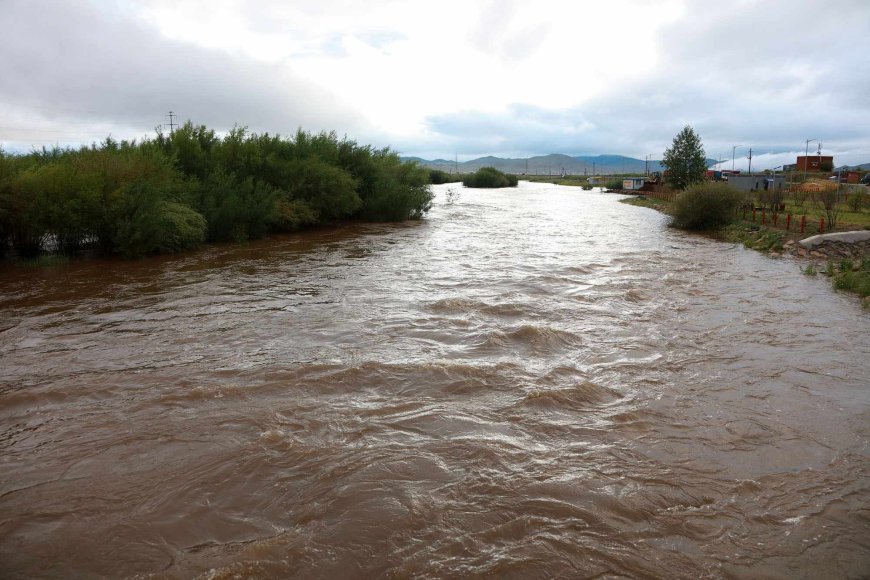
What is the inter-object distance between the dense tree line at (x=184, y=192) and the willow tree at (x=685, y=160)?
118 ft

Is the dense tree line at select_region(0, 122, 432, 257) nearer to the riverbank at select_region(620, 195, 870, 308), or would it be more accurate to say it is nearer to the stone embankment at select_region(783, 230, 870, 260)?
the riverbank at select_region(620, 195, 870, 308)

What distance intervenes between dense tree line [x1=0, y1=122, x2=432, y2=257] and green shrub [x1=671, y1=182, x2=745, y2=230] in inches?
719

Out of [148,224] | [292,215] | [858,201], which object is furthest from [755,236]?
[148,224]

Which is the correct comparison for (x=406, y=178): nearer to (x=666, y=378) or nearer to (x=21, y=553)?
(x=666, y=378)

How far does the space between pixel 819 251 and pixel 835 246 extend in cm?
62

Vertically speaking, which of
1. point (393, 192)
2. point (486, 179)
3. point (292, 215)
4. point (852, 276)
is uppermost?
point (486, 179)

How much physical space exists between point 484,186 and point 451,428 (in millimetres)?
110841

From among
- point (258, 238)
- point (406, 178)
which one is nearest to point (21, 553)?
point (258, 238)

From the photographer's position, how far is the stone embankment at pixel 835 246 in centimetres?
2113

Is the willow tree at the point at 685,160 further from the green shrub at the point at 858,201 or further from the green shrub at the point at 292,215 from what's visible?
the green shrub at the point at 292,215

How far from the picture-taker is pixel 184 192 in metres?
21.4

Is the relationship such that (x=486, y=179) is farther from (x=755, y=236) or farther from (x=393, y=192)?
(x=755, y=236)

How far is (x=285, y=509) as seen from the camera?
479 cm

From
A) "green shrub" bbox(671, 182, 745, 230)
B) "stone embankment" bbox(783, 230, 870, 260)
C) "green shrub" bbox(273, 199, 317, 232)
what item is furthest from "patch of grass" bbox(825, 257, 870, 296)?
"green shrub" bbox(273, 199, 317, 232)
